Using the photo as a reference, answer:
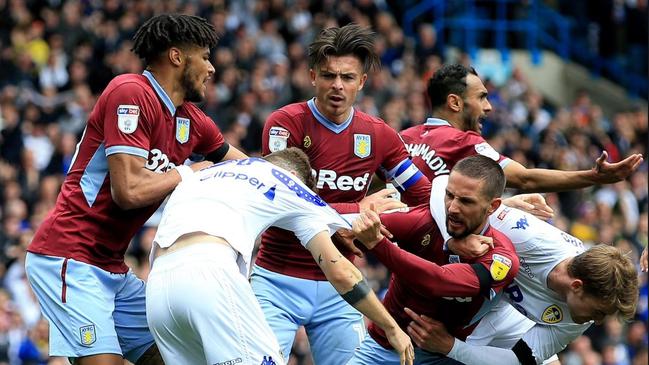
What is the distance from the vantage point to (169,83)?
7574mm

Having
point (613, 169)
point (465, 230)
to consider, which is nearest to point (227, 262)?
point (465, 230)

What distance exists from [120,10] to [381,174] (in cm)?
1244

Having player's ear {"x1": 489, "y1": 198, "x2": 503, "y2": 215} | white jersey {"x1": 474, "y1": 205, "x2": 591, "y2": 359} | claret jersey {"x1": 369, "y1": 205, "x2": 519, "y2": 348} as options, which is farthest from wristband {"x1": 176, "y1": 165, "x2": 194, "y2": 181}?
white jersey {"x1": 474, "y1": 205, "x2": 591, "y2": 359}

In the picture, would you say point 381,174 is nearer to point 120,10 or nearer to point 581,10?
point 120,10

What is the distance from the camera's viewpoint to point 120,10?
65.8ft

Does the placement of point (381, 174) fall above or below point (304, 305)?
above

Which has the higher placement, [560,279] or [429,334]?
[560,279]

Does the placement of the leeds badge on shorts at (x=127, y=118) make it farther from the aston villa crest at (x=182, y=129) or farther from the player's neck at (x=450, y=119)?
the player's neck at (x=450, y=119)

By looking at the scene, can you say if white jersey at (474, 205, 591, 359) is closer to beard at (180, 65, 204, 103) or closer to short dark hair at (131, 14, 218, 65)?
beard at (180, 65, 204, 103)

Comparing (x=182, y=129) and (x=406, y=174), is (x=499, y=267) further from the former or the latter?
(x=182, y=129)

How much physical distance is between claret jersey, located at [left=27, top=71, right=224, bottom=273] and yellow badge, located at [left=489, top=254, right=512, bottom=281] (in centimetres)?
210

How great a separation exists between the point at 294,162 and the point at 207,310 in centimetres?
114

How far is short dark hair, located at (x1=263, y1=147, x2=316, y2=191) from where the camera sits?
23.4 ft

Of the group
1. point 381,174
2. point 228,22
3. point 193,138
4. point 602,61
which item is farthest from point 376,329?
point 602,61
